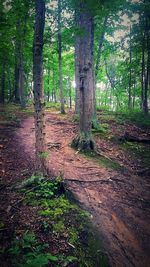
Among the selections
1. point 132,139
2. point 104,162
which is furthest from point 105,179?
point 132,139

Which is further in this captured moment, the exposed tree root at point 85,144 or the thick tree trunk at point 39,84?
the exposed tree root at point 85,144

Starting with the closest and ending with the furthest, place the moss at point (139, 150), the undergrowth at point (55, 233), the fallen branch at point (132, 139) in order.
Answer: the undergrowth at point (55, 233), the moss at point (139, 150), the fallen branch at point (132, 139)

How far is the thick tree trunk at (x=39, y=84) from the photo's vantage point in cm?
552

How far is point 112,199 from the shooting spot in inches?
248

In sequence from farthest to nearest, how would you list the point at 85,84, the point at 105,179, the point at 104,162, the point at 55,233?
1. the point at 85,84
2. the point at 104,162
3. the point at 105,179
4. the point at 55,233

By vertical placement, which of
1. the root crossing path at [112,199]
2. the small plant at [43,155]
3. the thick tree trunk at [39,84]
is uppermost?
the thick tree trunk at [39,84]

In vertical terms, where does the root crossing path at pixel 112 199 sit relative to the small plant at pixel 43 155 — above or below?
below

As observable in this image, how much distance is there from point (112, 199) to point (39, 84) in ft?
12.2

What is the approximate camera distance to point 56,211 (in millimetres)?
4734

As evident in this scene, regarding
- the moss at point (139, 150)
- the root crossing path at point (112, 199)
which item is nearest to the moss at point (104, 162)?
the root crossing path at point (112, 199)

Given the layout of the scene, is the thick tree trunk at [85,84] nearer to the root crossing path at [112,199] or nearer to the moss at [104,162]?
the moss at [104,162]

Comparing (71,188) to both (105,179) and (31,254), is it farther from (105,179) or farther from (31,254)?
(31,254)

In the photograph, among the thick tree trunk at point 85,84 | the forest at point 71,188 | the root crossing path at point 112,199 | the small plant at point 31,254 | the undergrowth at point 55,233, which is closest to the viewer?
the small plant at point 31,254

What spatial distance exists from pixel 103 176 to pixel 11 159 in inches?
127
